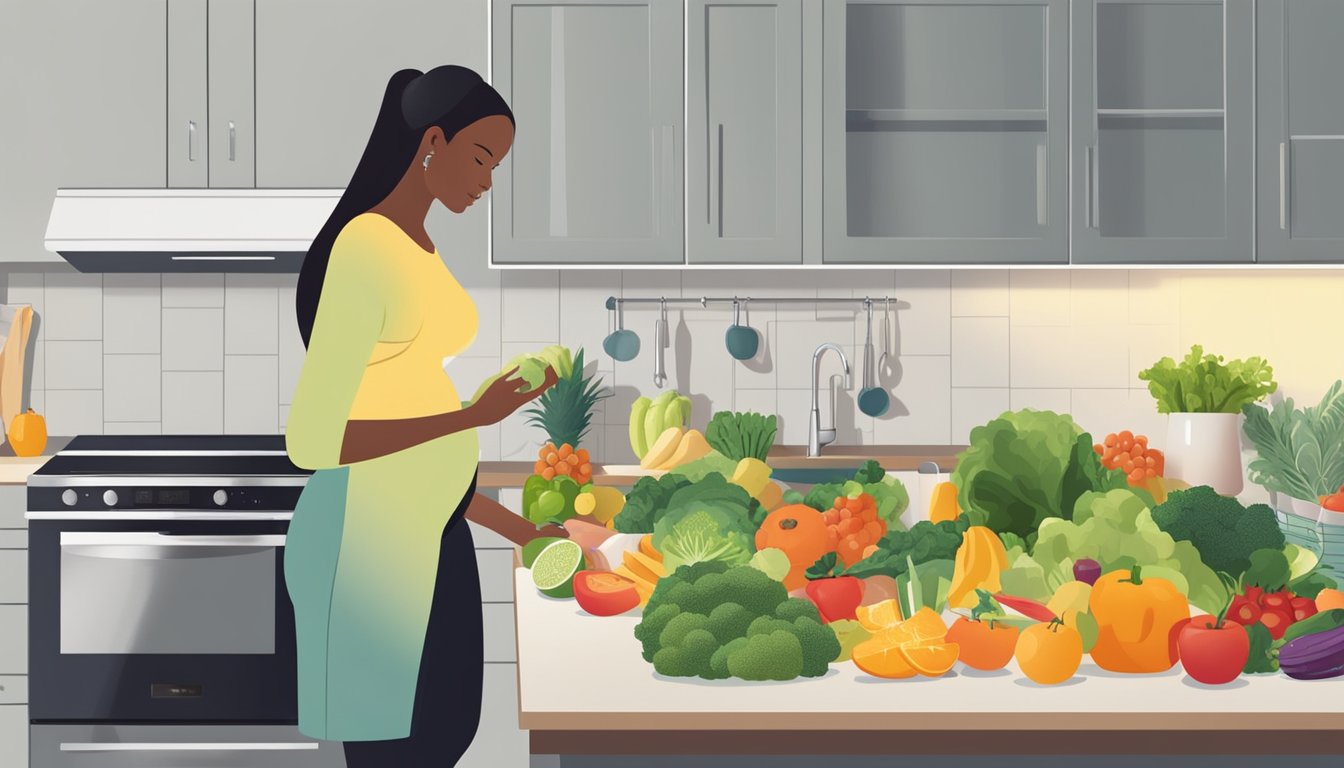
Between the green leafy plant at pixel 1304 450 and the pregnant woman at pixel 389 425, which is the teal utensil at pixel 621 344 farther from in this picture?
the green leafy plant at pixel 1304 450

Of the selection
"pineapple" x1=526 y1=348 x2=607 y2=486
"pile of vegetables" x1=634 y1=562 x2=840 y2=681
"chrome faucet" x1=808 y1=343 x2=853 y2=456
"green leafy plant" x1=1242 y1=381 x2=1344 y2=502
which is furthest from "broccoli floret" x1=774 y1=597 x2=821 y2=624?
"chrome faucet" x1=808 y1=343 x2=853 y2=456

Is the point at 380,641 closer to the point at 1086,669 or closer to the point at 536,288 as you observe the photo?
the point at 1086,669

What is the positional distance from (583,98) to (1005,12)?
3.71ft

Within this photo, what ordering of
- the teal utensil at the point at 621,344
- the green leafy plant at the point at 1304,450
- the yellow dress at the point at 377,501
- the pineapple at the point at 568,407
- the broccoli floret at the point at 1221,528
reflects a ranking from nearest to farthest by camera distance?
the broccoli floret at the point at 1221,528, the yellow dress at the point at 377,501, the green leafy plant at the point at 1304,450, the pineapple at the point at 568,407, the teal utensil at the point at 621,344

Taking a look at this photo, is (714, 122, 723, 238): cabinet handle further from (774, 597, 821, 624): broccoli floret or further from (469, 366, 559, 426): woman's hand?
(774, 597, 821, 624): broccoli floret

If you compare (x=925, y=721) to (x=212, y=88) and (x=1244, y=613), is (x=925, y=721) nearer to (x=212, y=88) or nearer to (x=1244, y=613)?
(x=1244, y=613)

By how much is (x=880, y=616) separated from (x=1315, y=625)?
399 mm

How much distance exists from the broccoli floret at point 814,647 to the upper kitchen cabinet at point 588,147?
2211mm

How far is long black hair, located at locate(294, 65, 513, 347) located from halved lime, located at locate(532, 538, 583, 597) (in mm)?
394

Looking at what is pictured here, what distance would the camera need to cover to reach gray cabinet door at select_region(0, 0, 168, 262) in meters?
3.28

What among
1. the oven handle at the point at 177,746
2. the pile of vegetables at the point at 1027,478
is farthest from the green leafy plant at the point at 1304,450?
the oven handle at the point at 177,746

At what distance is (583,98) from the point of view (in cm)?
330

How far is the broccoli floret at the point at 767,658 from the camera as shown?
3.71 ft

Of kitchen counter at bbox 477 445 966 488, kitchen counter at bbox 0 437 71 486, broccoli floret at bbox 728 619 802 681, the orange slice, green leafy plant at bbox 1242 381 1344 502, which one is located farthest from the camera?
kitchen counter at bbox 477 445 966 488
